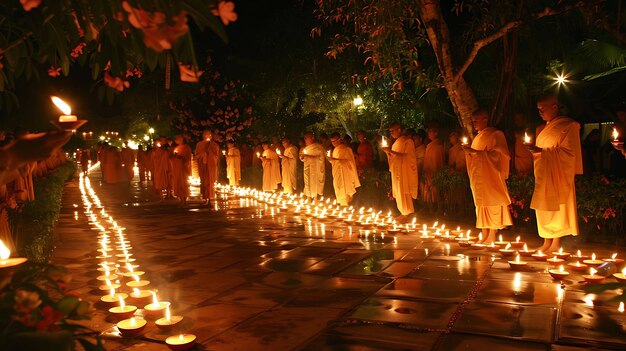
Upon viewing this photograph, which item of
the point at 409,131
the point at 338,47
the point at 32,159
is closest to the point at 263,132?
the point at 409,131

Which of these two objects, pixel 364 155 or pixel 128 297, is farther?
pixel 364 155

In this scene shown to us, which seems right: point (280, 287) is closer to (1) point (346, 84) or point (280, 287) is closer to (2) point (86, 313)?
(2) point (86, 313)

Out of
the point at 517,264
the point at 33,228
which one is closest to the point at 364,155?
the point at 517,264

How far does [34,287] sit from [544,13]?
8995 millimetres

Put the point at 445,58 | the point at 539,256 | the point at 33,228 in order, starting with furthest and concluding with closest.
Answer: the point at 445,58, the point at 539,256, the point at 33,228

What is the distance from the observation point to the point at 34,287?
84.4 inches

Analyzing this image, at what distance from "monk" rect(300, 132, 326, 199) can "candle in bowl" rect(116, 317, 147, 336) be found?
1013cm

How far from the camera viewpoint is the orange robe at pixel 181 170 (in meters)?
14.6

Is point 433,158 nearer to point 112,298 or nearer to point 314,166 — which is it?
point 314,166

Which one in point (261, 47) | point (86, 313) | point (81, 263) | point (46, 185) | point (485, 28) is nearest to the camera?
point (86, 313)

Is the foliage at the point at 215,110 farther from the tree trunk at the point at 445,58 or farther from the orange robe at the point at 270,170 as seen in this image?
the tree trunk at the point at 445,58

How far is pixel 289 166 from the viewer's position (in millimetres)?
16641

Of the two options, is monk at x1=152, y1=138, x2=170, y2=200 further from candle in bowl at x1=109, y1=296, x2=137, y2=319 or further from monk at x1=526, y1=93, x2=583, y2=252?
candle in bowl at x1=109, y1=296, x2=137, y2=319

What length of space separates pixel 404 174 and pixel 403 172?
0.04 m
